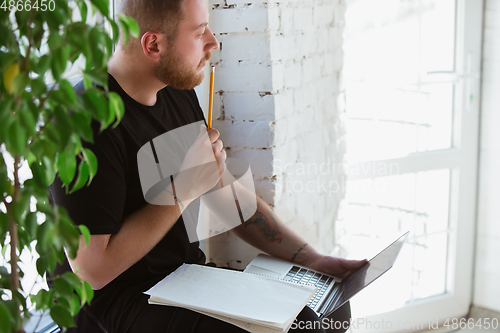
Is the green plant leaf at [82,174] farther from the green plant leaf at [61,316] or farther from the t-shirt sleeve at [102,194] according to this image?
the t-shirt sleeve at [102,194]

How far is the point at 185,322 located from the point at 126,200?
0.32 m

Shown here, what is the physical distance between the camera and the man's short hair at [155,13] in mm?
1088

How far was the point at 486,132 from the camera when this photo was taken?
7.09ft

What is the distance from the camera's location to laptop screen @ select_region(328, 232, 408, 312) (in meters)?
1.02

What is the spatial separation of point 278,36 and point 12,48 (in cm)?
101

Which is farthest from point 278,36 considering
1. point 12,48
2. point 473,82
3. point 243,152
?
point 473,82

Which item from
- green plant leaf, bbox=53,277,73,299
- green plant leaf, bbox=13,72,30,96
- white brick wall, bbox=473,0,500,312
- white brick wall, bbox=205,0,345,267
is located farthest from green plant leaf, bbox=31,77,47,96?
white brick wall, bbox=473,0,500,312

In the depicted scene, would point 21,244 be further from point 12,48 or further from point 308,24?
point 308,24

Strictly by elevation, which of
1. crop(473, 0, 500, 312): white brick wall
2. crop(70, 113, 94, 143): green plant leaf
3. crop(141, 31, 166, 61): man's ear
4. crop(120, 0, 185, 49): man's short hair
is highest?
crop(120, 0, 185, 49): man's short hair

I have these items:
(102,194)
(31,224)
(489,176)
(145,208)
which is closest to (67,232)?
(31,224)

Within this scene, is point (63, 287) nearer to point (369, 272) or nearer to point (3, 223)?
point (3, 223)

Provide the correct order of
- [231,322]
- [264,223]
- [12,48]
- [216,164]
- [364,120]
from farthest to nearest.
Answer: [364,120]
[264,223]
[216,164]
[231,322]
[12,48]

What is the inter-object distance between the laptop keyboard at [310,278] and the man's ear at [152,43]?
664 mm

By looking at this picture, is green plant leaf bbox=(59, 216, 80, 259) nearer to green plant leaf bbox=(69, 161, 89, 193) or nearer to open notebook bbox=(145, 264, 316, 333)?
green plant leaf bbox=(69, 161, 89, 193)
